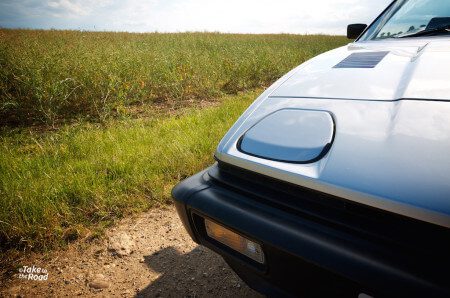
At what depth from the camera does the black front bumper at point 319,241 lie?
0.69 meters

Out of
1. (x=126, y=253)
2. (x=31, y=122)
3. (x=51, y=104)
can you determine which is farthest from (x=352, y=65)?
(x=31, y=122)

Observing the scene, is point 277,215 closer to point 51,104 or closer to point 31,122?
point 51,104

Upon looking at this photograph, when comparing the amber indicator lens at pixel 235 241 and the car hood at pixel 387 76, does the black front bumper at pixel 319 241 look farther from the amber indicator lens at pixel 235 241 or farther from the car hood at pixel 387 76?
the car hood at pixel 387 76

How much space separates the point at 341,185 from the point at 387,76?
612 mm

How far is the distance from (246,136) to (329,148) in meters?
0.37

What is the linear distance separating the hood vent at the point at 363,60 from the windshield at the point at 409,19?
1.73 ft

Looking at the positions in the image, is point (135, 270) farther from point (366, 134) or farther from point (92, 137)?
point (92, 137)

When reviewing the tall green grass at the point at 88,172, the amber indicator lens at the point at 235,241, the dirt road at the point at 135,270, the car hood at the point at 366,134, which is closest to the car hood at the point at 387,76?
the car hood at the point at 366,134

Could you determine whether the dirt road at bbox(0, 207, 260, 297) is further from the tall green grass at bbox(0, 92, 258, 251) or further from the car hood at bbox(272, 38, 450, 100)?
the car hood at bbox(272, 38, 450, 100)

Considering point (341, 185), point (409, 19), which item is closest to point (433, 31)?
point (409, 19)

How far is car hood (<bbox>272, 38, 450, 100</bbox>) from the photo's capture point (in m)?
1.00

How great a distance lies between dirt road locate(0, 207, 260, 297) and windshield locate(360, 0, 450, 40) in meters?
1.94

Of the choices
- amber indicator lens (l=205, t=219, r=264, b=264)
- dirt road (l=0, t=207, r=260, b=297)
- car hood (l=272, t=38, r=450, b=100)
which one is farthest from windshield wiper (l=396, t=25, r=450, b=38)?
dirt road (l=0, t=207, r=260, b=297)

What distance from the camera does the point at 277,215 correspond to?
941 mm
